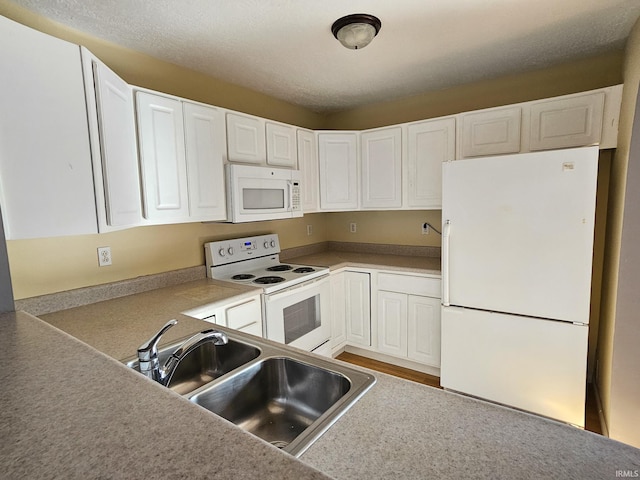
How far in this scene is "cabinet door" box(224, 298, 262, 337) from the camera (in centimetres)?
197

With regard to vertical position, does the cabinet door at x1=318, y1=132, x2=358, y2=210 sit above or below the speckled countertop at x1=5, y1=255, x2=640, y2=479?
above

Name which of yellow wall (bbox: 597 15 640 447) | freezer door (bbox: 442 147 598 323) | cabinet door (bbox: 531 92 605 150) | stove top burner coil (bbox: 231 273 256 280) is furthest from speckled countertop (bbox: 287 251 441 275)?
cabinet door (bbox: 531 92 605 150)

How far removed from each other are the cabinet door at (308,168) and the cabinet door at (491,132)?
4.31ft

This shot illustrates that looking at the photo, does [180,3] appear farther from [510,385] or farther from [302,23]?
[510,385]

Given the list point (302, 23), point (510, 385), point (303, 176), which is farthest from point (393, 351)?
point (302, 23)

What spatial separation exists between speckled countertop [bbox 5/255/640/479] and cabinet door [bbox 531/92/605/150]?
7.18ft

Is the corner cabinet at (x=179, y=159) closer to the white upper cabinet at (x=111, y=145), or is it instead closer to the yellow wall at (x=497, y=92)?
the white upper cabinet at (x=111, y=145)

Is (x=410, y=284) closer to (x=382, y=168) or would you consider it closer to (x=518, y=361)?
(x=518, y=361)

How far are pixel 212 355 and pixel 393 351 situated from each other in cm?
184

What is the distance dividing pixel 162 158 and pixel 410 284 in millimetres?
2060

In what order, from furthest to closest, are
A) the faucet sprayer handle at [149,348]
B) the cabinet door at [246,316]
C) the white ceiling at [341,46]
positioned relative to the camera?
the cabinet door at [246,316], the white ceiling at [341,46], the faucet sprayer handle at [149,348]

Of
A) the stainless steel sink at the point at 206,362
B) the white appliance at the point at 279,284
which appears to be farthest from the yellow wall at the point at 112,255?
the stainless steel sink at the point at 206,362

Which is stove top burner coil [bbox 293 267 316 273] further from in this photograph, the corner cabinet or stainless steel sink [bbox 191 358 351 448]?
stainless steel sink [bbox 191 358 351 448]

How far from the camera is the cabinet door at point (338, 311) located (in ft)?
9.57
